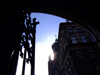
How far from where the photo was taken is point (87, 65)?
57.8 ft

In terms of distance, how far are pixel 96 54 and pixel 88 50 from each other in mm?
1956

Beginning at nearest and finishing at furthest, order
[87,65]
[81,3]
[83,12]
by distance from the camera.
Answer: [81,3] → [83,12] → [87,65]

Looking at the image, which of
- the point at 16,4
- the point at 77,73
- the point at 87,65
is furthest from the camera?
the point at 87,65

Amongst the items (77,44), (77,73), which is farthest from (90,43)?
(77,73)

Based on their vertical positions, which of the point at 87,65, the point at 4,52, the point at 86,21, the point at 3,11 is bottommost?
the point at 87,65

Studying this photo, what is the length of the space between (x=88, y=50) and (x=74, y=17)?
15045 mm

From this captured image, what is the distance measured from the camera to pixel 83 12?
763 centimetres

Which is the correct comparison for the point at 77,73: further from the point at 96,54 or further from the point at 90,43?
the point at 90,43

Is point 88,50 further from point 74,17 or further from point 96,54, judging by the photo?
point 74,17

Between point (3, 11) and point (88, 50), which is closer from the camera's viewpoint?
point (3, 11)

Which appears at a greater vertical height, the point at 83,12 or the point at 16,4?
the point at 83,12

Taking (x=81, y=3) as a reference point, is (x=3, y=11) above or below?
below

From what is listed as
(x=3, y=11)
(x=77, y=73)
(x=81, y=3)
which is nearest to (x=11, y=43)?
(x=3, y=11)

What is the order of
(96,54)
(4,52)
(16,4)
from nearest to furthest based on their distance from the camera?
1. (4,52)
2. (16,4)
3. (96,54)
